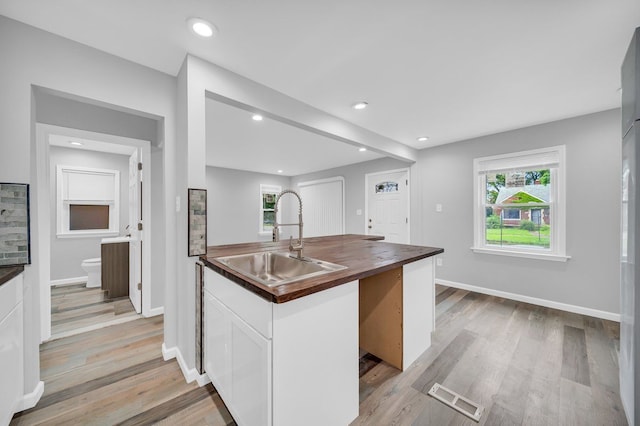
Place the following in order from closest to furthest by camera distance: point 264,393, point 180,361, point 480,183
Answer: point 264,393
point 180,361
point 480,183

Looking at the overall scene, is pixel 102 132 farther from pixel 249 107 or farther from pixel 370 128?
pixel 370 128

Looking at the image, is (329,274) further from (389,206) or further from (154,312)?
(389,206)

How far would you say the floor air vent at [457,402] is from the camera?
4.92 feet

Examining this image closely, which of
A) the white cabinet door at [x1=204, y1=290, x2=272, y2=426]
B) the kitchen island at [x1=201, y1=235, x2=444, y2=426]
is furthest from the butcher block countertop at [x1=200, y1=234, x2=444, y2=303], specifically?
the white cabinet door at [x1=204, y1=290, x2=272, y2=426]

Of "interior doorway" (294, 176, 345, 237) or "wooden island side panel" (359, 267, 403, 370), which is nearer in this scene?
"wooden island side panel" (359, 267, 403, 370)

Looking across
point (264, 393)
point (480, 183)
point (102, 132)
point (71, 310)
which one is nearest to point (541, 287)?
point (480, 183)

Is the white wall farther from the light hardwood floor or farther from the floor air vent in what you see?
the floor air vent

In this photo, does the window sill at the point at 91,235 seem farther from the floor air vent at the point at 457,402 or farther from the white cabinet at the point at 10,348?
the floor air vent at the point at 457,402

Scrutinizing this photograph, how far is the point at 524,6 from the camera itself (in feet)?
4.59

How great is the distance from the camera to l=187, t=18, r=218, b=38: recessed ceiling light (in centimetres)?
149

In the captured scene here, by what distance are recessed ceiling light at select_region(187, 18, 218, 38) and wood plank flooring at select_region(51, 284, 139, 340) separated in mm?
2938

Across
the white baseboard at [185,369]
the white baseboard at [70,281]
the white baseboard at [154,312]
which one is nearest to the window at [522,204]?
the white baseboard at [185,369]

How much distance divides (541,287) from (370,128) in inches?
120

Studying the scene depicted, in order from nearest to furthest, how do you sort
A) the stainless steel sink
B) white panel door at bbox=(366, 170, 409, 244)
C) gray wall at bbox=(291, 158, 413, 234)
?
the stainless steel sink, white panel door at bbox=(366, 170, 409, 244), gray wall at bbox=(291, 158, 413, 234)
